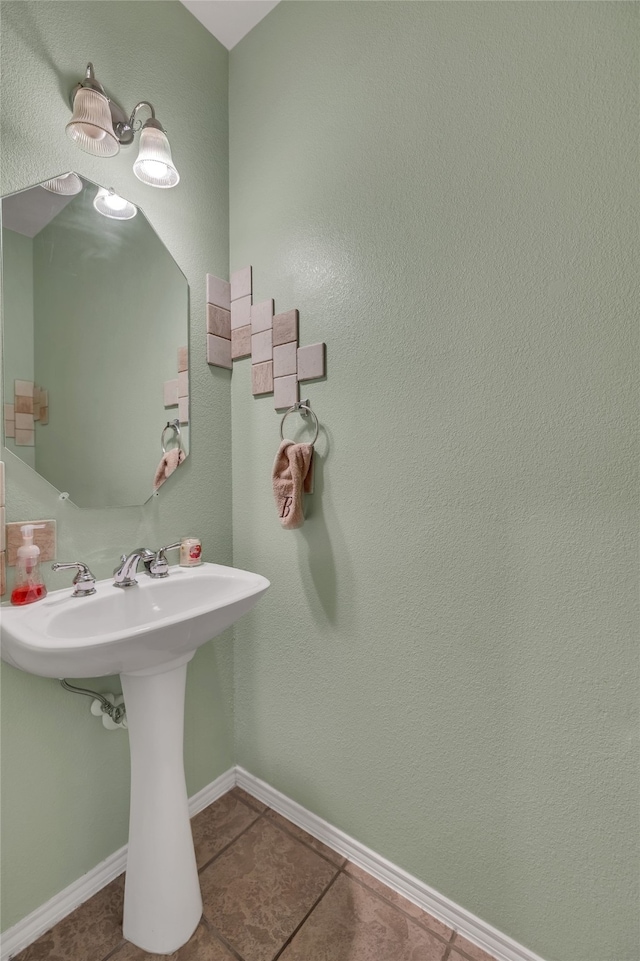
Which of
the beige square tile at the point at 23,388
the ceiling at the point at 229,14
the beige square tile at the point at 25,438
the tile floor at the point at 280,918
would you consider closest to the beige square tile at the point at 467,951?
the tile floor at the point at 280,918

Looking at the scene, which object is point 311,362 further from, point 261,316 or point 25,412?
point 25,412

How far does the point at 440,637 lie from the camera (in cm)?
105

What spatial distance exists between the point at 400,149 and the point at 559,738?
4.92 ft

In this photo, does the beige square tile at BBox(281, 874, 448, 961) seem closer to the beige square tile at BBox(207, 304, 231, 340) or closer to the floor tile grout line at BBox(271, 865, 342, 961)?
the floor tile grout line at BBox(271, 865, 342, 961)

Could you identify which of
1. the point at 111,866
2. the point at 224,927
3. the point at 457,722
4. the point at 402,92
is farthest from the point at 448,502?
the point at 111,866

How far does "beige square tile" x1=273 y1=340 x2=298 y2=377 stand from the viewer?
4.27ft

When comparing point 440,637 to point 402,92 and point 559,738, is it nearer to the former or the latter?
point 559,738

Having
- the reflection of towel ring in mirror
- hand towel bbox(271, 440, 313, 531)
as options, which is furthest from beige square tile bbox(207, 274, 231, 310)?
hand towel bbox(271, 440, 313, 531)

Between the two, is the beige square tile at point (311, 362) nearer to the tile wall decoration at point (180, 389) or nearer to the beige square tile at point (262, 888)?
the tile wall decoration at point (180, 389)

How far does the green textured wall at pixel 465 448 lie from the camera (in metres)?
0.84

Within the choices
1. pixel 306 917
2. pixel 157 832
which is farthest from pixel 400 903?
pixel 157 832

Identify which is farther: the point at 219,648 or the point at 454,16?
the point at 219,648

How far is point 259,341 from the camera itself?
1393 millimetres

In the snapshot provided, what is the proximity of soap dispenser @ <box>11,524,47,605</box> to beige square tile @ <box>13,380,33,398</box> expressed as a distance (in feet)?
1.08
